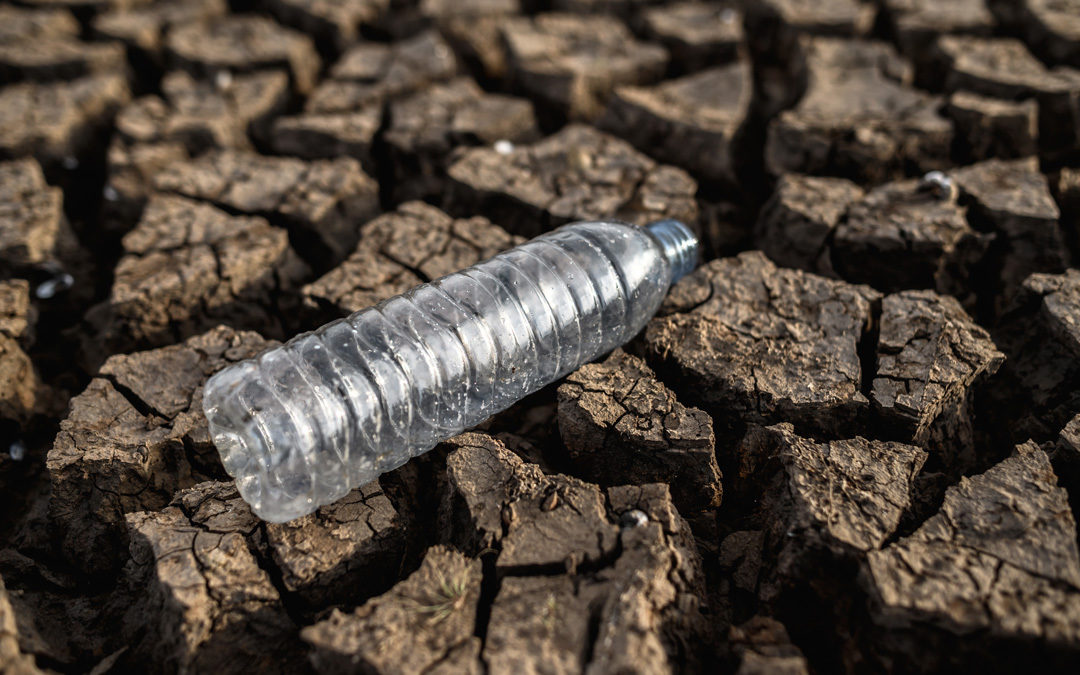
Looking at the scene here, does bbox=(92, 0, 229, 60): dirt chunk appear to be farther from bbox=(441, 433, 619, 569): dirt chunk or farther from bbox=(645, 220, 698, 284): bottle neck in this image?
bbox=(441, 433, 619, 569): dirt chunk

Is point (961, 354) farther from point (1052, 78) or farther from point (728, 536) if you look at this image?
point (1052, 78)

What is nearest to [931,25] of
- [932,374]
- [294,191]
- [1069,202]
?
[1069,202]

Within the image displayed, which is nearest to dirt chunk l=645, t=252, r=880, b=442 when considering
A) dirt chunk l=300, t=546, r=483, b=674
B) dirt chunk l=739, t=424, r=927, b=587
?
dirt chunk l=739, t=424, r=927, b=587

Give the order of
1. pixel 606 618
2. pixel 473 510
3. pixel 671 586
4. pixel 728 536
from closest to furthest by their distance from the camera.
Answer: pixel 606 618 < pixel 671 586 < pixel 473 510 < pixel 728 536

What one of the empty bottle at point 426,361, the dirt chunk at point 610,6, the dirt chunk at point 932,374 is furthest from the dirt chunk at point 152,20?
the dirt chunk at point 932,374

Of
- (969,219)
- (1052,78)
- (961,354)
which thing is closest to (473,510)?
(961,354)

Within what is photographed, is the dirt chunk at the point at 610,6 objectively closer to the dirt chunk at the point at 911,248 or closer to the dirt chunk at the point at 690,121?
the dirt chunk at the point at 690,121

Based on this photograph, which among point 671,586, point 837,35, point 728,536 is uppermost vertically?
point 837,35
